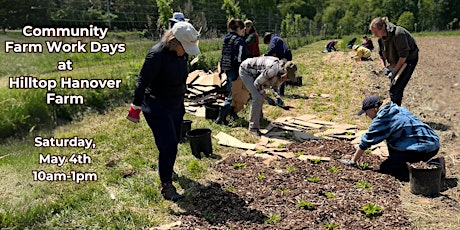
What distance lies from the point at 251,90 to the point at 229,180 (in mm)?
2053

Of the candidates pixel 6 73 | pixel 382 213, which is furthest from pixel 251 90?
pixel 6 73

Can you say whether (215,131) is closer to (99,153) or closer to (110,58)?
(99,153)

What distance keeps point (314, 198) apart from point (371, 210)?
0.66 metres

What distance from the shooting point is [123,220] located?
4.03 metres

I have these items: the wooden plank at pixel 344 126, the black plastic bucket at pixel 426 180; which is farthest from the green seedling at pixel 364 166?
the wooden plank at pixel 344 126

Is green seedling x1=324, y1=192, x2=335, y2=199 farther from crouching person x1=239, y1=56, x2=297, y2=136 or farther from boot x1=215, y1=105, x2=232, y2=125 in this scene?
boot x1=215, y1=105, x2=232, y2=125

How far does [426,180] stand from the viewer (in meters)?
4.38

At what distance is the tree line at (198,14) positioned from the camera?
1360 centimetres

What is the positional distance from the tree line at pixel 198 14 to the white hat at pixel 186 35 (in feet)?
26.6

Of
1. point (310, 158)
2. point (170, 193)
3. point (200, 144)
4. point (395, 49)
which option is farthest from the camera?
point (395, 49)

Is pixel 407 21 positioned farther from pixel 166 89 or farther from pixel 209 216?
pixel 209 216

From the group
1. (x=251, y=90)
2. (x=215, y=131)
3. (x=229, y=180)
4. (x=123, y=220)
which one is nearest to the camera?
(x=123, y=220)

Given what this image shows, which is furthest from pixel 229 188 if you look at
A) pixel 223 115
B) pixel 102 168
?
pixel 223 115

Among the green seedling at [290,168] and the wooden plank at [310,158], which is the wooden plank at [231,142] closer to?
the wooden plank at [310,158]
